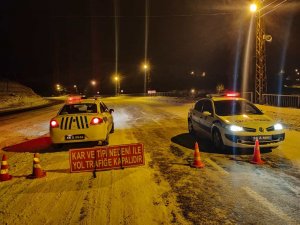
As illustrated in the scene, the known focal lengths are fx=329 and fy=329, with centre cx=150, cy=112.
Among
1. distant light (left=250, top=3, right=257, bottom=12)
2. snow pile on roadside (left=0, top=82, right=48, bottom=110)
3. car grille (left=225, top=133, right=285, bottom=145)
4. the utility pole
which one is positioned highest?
distant light (left=250, top=3, right=257, bottom=12)

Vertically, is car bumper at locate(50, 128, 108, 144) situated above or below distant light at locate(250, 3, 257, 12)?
below

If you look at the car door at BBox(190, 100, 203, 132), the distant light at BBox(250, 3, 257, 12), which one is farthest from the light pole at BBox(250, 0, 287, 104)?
the car door at BBox(190, 100, 203, 132)

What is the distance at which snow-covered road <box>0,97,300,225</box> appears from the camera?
16.0 ft

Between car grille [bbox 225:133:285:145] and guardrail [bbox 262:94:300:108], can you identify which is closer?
car grille [bbox 225:133:285:145]

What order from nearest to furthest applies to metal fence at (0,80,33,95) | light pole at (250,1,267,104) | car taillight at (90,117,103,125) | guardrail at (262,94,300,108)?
car taillight at (90,117,103,125)
guardrail at (262,94,300,108)
light pole at (250,1,267,104)
metal fence at (0,80,33,95)

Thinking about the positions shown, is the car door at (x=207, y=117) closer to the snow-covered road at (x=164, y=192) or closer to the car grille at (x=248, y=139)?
the snow-covered road at (x=164, y=192)

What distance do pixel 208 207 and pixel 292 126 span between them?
36.1ft

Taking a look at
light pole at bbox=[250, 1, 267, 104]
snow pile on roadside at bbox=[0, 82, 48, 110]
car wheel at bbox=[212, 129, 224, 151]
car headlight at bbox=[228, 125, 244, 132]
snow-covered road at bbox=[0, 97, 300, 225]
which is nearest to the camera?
snow-covered road at bbox=[0, 97, 300, 225]

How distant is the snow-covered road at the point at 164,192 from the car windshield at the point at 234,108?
1464 mm

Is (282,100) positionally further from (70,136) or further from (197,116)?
(70,136)

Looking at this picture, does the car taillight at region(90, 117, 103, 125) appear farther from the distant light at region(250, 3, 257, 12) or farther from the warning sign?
the distant light at region(250, 3, 257, 12)

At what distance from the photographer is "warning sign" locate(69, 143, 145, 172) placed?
24.7 feet

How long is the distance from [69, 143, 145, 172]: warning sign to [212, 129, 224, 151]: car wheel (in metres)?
2.64

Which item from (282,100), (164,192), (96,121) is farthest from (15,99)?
(164,192)
